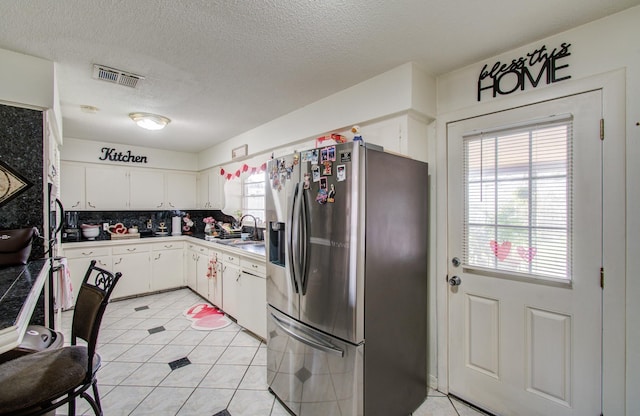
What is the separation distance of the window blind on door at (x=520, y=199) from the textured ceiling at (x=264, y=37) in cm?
57

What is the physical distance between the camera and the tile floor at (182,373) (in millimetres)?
1961

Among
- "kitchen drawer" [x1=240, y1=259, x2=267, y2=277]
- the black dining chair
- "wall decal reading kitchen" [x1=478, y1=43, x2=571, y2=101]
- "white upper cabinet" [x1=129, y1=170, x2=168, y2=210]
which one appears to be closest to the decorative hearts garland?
"kitchen drawer" [x1=240, y1=259, x2=267, y2=277]

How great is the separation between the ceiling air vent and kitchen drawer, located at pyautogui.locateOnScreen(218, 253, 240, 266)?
6.24 feet

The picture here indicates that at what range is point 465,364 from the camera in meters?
2.01

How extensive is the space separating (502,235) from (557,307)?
488mm

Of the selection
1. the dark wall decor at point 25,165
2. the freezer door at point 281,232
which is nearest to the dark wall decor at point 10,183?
the dark wall decor at point 25,165

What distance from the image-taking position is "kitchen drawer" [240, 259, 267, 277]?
9.06 feet

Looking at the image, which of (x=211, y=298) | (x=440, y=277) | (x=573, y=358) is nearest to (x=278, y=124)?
(x=440, y=277)

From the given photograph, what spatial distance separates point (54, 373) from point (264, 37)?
6.50 ft

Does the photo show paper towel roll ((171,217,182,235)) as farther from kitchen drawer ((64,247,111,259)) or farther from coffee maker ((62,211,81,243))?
coffee maker ((62,211,81,243))

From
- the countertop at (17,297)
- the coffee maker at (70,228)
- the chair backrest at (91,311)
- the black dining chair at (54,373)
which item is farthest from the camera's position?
the coffee maker at (70,228)

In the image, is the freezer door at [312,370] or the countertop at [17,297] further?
the freezer door at [312,370]

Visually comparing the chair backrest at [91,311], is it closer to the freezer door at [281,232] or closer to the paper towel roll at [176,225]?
the freezer door at [281,232]

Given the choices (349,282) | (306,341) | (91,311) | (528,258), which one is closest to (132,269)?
(91,311)
